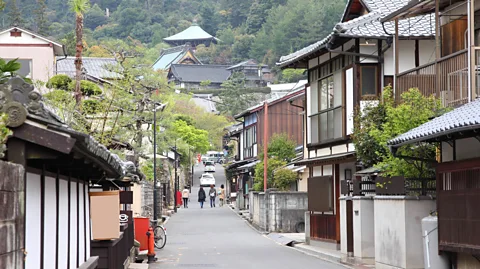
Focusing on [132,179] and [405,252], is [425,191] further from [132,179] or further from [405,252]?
[132,179]

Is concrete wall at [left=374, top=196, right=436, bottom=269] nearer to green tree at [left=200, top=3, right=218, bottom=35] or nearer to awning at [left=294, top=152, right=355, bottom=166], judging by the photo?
awning at [left=294, top=152, right=355, bottom=166]

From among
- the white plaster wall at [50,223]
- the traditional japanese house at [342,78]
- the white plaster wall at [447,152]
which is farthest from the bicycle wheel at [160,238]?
the white plaster wall at [50,223]

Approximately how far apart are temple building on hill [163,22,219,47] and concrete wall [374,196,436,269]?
507 ft

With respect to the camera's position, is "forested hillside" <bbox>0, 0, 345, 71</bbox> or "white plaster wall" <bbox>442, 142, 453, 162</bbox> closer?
"white plaster wall" <bbox>442, 142, 453, 162</bbox>

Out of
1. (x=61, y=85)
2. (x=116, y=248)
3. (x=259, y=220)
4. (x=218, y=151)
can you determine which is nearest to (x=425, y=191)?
(x=116, y=248)

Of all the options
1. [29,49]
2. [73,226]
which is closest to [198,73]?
[29,49]

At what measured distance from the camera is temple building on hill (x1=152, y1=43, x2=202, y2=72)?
146500mm

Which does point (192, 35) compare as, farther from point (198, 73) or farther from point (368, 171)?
point (368, 171)

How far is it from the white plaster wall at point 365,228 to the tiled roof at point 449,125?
16.0ft

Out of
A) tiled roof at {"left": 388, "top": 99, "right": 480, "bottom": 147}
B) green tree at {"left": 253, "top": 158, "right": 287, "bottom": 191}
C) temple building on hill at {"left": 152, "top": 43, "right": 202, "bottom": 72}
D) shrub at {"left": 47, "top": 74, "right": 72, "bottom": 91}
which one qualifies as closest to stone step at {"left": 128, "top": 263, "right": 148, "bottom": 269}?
shrub at {"left": 47, "top": 74, "right": 72, "bottom": 91}

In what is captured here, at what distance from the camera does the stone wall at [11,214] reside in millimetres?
6312

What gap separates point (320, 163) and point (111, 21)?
163 meters

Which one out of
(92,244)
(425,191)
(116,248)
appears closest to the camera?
(92,244)

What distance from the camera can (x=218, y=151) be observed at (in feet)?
377
